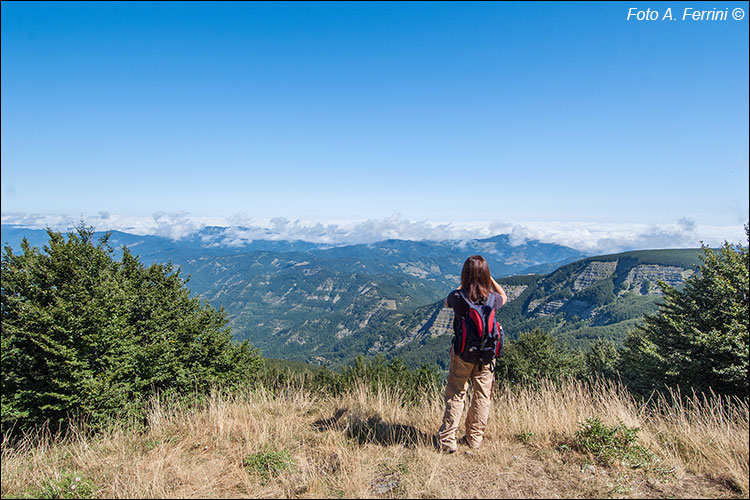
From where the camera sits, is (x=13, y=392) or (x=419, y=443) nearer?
(x=419, y=443)

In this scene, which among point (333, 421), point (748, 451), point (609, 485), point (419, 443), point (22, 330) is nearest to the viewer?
point (609, 485)

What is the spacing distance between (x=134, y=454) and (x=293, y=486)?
2447 millimetres

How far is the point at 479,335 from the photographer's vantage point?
434cm

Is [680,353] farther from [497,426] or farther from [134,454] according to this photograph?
[134,454]

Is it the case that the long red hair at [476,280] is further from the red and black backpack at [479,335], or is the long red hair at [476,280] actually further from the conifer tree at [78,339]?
the conifer tree at [78,339]

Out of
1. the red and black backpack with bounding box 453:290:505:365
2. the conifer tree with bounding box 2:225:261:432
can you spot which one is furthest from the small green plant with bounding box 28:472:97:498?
the conifer tree with bounding box 2:225:261:432

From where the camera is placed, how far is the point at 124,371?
754 inches

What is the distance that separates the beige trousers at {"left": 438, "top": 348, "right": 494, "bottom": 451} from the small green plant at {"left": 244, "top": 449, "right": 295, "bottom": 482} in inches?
82.4

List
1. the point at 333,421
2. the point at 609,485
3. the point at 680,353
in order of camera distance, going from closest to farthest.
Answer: the point at 609,485 → the point at 333,421 → the point at 680,353

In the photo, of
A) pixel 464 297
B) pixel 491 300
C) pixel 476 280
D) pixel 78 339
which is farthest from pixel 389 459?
pixel 78 339

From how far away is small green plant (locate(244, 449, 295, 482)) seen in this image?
13.3 ft

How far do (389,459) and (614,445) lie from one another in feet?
9.25

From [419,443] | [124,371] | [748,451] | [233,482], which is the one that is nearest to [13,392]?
[124,371]

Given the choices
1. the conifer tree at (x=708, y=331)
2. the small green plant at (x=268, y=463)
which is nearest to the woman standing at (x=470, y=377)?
the small green plant at (x=268, y=463)
